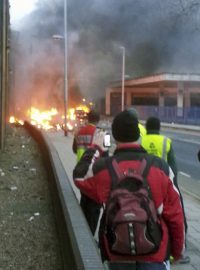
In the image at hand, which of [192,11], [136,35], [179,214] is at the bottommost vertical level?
[179,214]

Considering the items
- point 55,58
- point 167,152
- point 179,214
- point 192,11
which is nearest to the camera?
point 179,214

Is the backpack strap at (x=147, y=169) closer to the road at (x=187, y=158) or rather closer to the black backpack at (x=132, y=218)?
the black backpack at (x=132, y=218)

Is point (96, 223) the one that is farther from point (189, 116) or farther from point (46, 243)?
point (189, 116)

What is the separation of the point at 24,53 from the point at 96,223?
42.0 m

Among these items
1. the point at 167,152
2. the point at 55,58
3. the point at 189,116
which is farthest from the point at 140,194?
the point at 55,58

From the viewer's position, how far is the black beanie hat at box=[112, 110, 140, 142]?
3.35 metres

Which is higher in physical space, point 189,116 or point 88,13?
point 88,13

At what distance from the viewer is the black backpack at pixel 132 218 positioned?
301 cm

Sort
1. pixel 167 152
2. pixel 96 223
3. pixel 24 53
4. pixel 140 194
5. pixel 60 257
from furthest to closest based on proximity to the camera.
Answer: pixel 24 53 → pixel 167 152 → pixel 96 223 → pixel 60 257 → pixel 140 194

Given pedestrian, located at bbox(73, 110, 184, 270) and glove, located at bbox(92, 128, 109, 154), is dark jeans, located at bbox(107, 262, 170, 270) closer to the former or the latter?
pedestrian, located at bbox(73, 110, 184, 270)

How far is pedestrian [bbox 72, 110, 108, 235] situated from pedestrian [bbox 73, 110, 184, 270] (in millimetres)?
2481

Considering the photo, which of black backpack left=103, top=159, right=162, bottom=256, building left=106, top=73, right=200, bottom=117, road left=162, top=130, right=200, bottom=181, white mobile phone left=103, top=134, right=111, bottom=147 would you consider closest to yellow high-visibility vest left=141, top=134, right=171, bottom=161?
white mobile phone left=103, top=134, right=111, bottom=147

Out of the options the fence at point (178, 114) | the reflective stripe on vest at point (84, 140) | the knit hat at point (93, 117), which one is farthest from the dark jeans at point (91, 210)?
the fence at point (178, 114)

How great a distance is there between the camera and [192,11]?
13953mm
